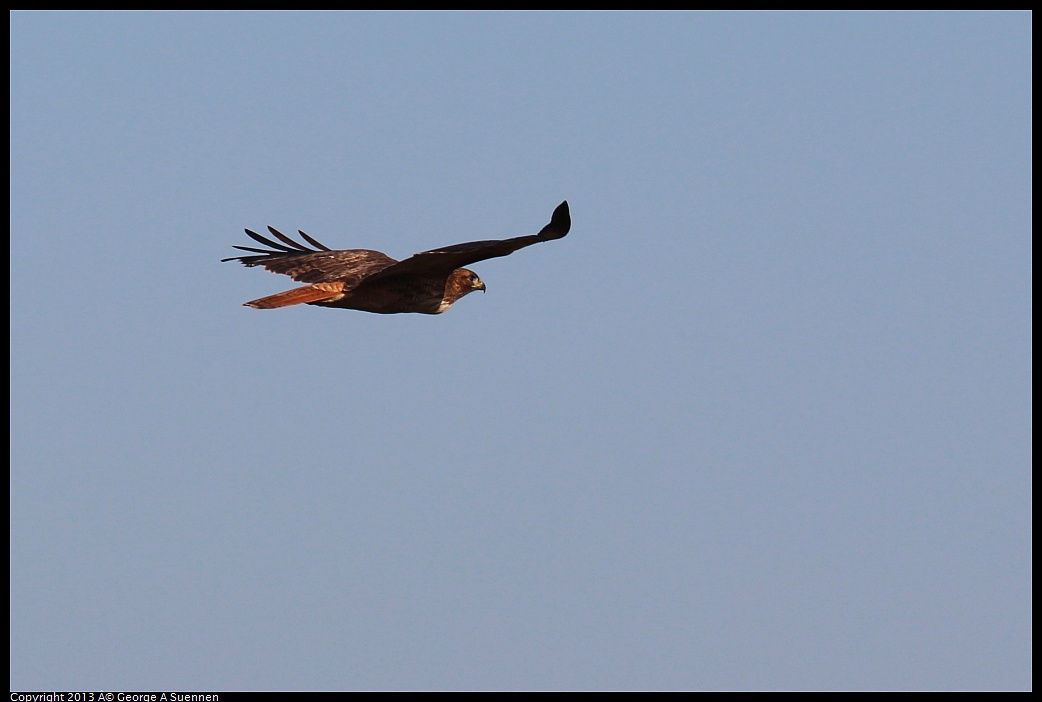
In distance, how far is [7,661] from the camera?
20500mm

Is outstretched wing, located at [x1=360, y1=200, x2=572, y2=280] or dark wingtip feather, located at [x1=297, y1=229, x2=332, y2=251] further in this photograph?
dark wingtip feather, located at [x1=297, y1=229, x2=332, y2=251]

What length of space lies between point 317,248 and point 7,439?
4.89 metres

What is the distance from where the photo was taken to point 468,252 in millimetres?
15367

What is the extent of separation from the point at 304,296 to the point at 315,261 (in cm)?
272

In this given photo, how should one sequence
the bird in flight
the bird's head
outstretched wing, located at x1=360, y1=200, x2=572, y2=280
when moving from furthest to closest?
the bird's head < the bird in flight < outstretched wing, located at x1=360, y1=200, x2=572, y2=280

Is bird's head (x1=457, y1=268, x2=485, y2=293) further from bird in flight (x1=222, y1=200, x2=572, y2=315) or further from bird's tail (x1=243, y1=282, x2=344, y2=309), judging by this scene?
bird's tail (x1=243, y1=282, x2=344, y2=309)

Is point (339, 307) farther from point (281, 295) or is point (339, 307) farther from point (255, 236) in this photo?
point (255, 236)

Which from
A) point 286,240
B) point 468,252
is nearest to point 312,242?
point 286,240

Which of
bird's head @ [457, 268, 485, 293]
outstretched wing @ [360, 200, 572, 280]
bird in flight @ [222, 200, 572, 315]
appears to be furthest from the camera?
bird's head @ [457, 268, 485, 293]

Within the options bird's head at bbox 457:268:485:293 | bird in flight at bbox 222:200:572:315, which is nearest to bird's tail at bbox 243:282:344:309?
bird in flight at bbox 222:200:572:315

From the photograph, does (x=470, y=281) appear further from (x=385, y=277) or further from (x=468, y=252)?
(x=468, y=252)

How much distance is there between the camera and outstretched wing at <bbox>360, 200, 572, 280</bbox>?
46.9 ft
